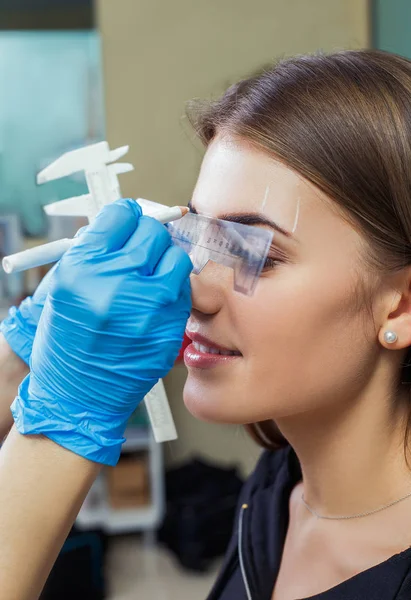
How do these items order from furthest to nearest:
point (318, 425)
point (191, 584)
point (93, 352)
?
point (191, 584)
point (318, 425)
point (93, 352)

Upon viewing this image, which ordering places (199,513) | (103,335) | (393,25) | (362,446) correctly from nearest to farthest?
(103,335), (362,446), (393,25), (199,513)

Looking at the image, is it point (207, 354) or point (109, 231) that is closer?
point (109, 231)

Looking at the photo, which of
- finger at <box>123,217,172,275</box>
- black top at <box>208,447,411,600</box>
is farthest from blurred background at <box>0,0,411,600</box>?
finger at <box>123,217,172,275</box>

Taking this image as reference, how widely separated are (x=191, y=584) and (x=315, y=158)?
2.45m

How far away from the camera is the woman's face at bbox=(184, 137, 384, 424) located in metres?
0.99

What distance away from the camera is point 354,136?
38.7 inches

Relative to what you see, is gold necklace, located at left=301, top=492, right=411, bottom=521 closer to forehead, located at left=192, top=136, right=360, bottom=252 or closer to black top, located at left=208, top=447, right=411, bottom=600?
black top, located at left=208, top=447, right=411, bottom=600

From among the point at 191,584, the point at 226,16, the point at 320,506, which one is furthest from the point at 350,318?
the point at 226,16

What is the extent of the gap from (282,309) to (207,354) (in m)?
0.14

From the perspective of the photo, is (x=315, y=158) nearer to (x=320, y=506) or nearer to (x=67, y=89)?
(x=320, y=506)

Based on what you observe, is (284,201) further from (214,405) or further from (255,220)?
(214,405)

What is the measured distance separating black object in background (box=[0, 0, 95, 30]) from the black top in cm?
361

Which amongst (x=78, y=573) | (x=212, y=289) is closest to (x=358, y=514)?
(x=212, y=289)

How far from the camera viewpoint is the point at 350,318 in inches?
39.8
